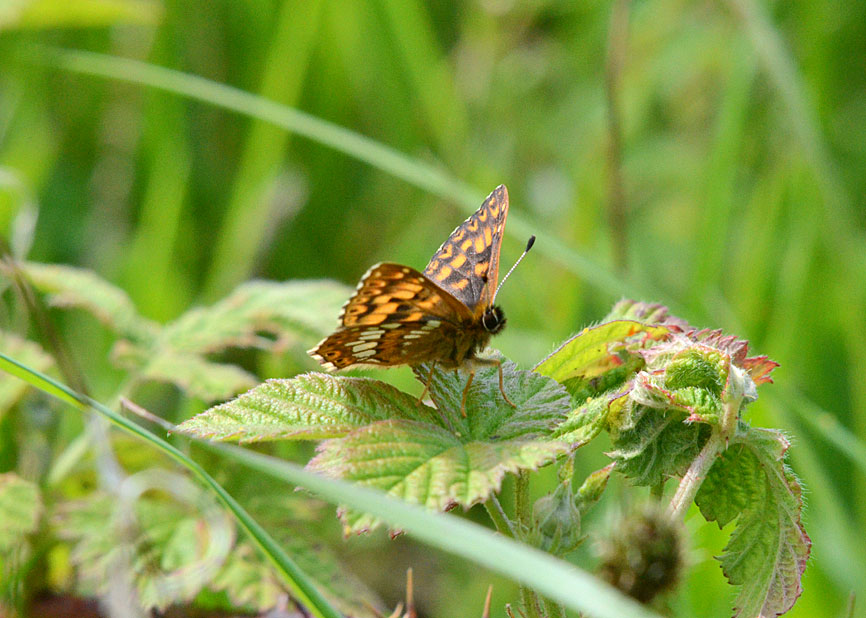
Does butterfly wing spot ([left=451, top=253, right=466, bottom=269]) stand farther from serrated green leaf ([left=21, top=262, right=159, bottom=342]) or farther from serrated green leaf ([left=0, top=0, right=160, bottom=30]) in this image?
serrated green leaf ([left=0, top=0, right=160, bottom=30])

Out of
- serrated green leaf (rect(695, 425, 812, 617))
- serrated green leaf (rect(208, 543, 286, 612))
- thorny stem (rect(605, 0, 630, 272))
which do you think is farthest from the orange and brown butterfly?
thorny stem (rect(605, 0, 630, 272))

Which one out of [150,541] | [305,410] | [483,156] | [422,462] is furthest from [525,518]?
[483,156]

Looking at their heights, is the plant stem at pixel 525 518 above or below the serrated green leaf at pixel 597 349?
below

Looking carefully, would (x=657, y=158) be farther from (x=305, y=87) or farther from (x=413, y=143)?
(x=305, y=87)

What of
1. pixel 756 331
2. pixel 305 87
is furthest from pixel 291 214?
pixel 756 331

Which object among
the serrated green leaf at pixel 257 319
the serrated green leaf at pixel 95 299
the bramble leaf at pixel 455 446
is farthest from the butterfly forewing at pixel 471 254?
the serrated green leaf at pixel 95 299

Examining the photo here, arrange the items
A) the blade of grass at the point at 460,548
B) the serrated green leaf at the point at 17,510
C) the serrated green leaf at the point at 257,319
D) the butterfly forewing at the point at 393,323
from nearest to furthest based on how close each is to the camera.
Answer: the blade of grass at the point at 460,548 < the butterfly forewing at the point at 393,323 < the serrated green leaf at the point at 17,510 < the serrated green leaf at the point at 257,319

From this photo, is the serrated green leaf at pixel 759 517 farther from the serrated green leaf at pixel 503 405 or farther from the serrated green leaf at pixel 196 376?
the serrated green leaf at pixel 196 376
